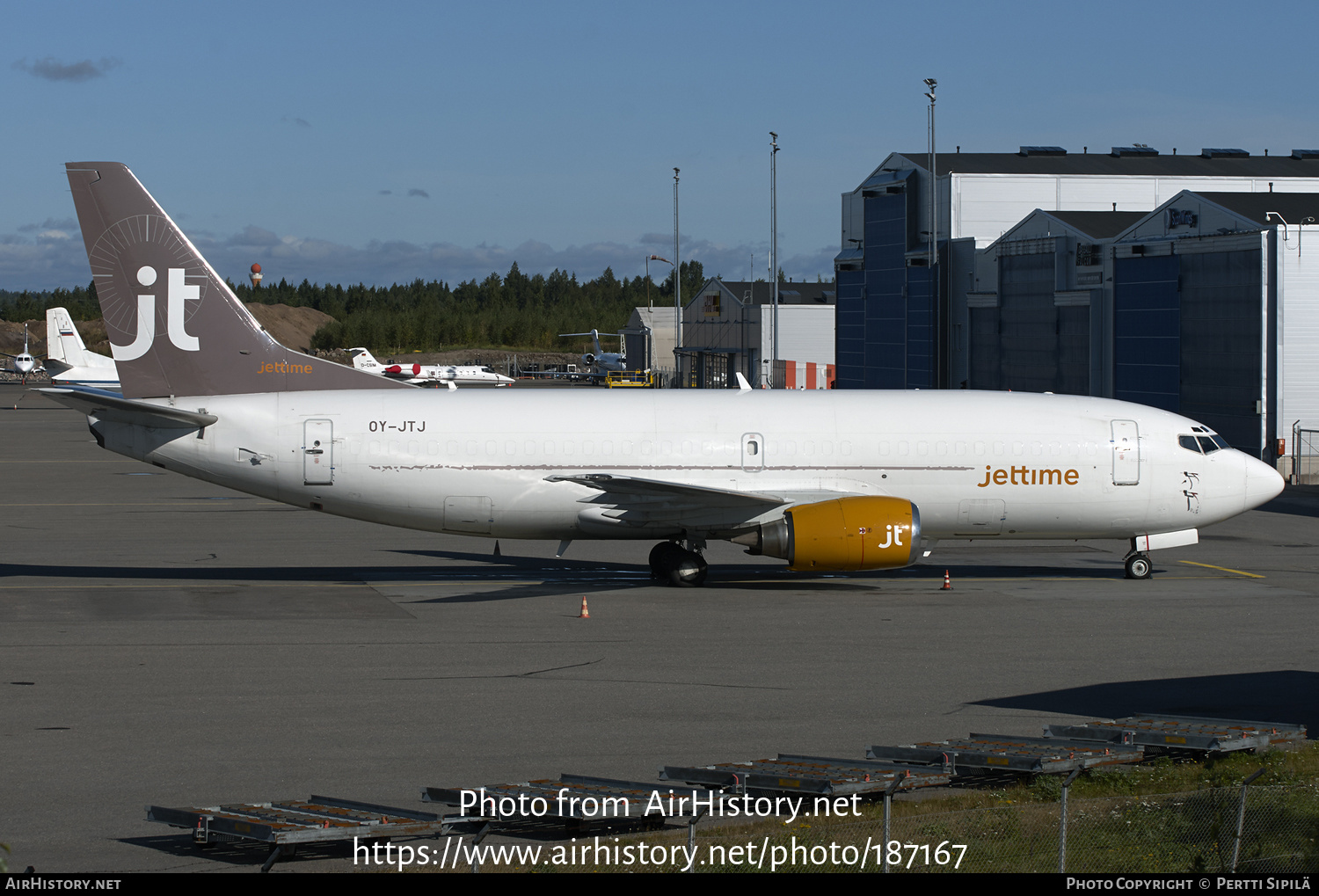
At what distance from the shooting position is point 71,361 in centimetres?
8888

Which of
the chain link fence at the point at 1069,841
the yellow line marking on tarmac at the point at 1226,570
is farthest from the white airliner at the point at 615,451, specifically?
the chain link fence at the point at 1069,841

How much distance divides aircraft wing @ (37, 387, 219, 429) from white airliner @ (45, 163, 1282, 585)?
68 mm

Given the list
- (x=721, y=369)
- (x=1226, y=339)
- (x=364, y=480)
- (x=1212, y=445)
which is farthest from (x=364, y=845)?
(x=721, y=369)

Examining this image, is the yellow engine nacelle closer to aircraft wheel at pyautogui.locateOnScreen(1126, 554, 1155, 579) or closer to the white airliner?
the white airliner

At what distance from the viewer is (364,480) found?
26734 mm

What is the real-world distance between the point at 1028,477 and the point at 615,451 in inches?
353

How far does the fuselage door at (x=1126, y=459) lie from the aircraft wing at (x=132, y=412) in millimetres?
19215

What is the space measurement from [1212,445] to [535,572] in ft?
51.4

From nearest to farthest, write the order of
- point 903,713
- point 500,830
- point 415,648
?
point 500,830
point 903,713
point 415,648

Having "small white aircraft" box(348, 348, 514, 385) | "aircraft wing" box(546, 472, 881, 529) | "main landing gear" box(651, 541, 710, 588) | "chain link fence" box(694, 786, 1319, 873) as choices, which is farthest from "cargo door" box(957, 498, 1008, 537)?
"small white aircraft" box(348, 348, 514, 385)

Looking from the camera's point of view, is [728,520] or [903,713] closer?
[903,713]

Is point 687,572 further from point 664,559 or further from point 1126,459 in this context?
point 1126,459

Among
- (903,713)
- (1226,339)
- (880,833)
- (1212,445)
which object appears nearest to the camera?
(880,833)

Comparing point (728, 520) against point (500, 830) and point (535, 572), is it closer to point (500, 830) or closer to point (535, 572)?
point (535, 572)
